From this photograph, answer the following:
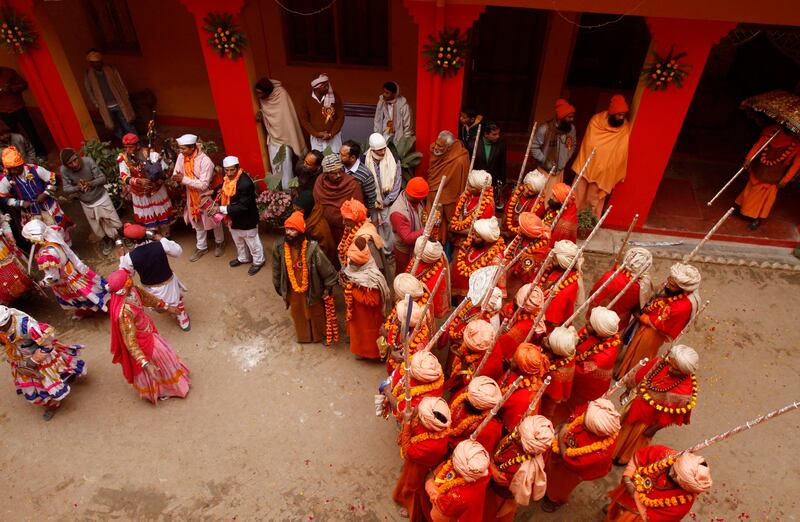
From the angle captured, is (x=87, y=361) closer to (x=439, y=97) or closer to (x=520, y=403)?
(x=520, y=403)

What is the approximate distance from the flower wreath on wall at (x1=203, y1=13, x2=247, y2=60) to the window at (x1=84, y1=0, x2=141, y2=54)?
338cm

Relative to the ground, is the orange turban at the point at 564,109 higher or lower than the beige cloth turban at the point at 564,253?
higher

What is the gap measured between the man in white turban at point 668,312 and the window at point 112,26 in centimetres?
1003

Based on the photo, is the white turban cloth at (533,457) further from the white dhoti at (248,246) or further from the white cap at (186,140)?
the white cap at (186,140)

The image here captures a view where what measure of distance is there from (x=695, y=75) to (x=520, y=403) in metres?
5.30

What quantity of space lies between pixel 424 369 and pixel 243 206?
398 centimetres

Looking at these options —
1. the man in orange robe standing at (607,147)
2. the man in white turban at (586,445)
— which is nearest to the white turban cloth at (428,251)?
the man in white turban at (586,445)

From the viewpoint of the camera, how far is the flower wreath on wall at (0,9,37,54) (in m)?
7.91

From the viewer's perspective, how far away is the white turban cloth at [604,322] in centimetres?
475

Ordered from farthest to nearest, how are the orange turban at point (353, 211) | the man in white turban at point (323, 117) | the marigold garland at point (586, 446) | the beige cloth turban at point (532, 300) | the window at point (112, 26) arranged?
the window at point (112, 26)
the man in white turban at point (323, 117)
the orange turban at point (353, 211)
the beige cloth turban at point (532, 300)
the marigold garland at point (586, 446)

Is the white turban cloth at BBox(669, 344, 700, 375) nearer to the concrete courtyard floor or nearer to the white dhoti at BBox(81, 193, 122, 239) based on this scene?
the concrete courtyard floor

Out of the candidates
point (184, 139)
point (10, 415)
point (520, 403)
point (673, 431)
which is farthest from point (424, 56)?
point (10, 415)

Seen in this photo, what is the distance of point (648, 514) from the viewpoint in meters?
3.94

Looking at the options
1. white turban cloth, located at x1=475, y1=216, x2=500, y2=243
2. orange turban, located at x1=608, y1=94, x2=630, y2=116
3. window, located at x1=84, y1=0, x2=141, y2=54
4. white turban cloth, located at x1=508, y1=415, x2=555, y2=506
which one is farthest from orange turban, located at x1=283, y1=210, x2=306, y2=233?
window, located at x1=84, y1=0, x2=141, y2=54
